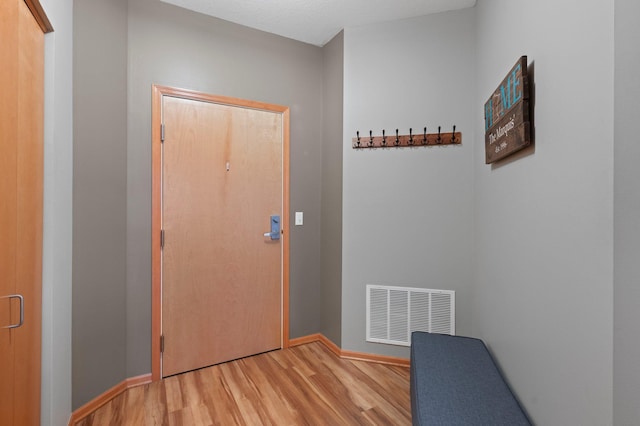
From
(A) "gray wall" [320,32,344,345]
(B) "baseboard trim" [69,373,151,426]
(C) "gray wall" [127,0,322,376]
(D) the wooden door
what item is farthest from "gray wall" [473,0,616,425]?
(B) "baseboard trim" [69,373,151,426]

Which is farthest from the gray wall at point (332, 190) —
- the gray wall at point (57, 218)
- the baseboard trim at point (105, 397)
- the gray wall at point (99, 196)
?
the gray wall at point (57, 218)

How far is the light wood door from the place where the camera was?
2203mm

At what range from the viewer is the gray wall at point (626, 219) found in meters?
0.68

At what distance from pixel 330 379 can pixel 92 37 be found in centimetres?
277

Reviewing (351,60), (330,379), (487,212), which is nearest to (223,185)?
(351,60)

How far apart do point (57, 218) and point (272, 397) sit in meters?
1.65

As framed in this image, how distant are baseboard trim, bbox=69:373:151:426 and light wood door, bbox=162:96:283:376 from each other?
151mm

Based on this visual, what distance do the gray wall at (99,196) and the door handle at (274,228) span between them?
108cm

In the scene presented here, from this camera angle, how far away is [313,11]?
7.45 ft

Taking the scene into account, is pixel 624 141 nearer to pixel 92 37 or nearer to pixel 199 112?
pixel 199 112

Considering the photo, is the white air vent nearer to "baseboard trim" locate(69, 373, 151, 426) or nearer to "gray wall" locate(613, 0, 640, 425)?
"gray wall" locate(613, 0, 640, 425)

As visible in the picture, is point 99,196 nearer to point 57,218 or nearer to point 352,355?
point 57,218

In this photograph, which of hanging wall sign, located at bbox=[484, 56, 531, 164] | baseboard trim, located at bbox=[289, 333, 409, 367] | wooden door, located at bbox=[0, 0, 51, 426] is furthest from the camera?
baseboard trim, located at bbox=[289, 333, 409, 367]

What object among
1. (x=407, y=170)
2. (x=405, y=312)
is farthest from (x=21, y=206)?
(x=405, y=312)
